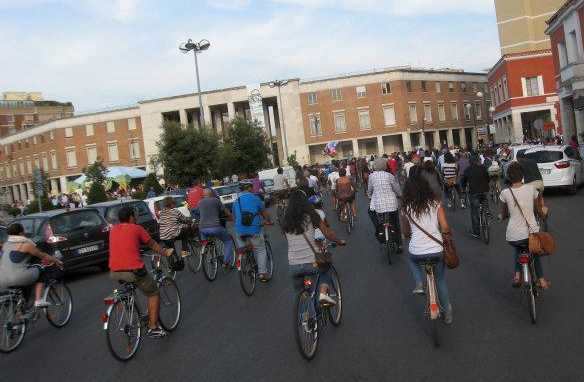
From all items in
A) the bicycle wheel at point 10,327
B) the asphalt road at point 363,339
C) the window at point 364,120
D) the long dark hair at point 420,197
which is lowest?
the asphalt road at point 363,339

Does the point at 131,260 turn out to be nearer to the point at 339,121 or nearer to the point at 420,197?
the point at 420,197

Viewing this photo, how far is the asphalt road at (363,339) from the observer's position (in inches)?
218

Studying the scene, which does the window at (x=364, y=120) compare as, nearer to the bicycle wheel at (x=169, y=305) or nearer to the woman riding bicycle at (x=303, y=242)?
the bicycle wheel at (x=169, y=305)

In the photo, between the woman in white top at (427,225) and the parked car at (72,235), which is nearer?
the woman in white top at (427,225)

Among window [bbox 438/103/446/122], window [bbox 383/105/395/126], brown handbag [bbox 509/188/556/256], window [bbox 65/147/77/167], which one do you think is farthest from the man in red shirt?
window [bbox 65/147/77/167]

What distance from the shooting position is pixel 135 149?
76.6 meters

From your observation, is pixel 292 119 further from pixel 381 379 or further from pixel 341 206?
pixel 381 379

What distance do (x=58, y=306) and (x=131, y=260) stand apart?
2780 mm

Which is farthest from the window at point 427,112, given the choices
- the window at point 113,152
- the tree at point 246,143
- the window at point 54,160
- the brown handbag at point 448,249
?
the brown handbag at point 448,249

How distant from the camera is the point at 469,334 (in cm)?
639

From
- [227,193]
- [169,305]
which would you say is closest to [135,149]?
[227,193]

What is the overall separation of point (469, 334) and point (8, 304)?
5502mm

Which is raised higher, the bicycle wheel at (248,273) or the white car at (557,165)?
the white car at (557,165)

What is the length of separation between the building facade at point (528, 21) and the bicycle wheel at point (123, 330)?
169 ft
